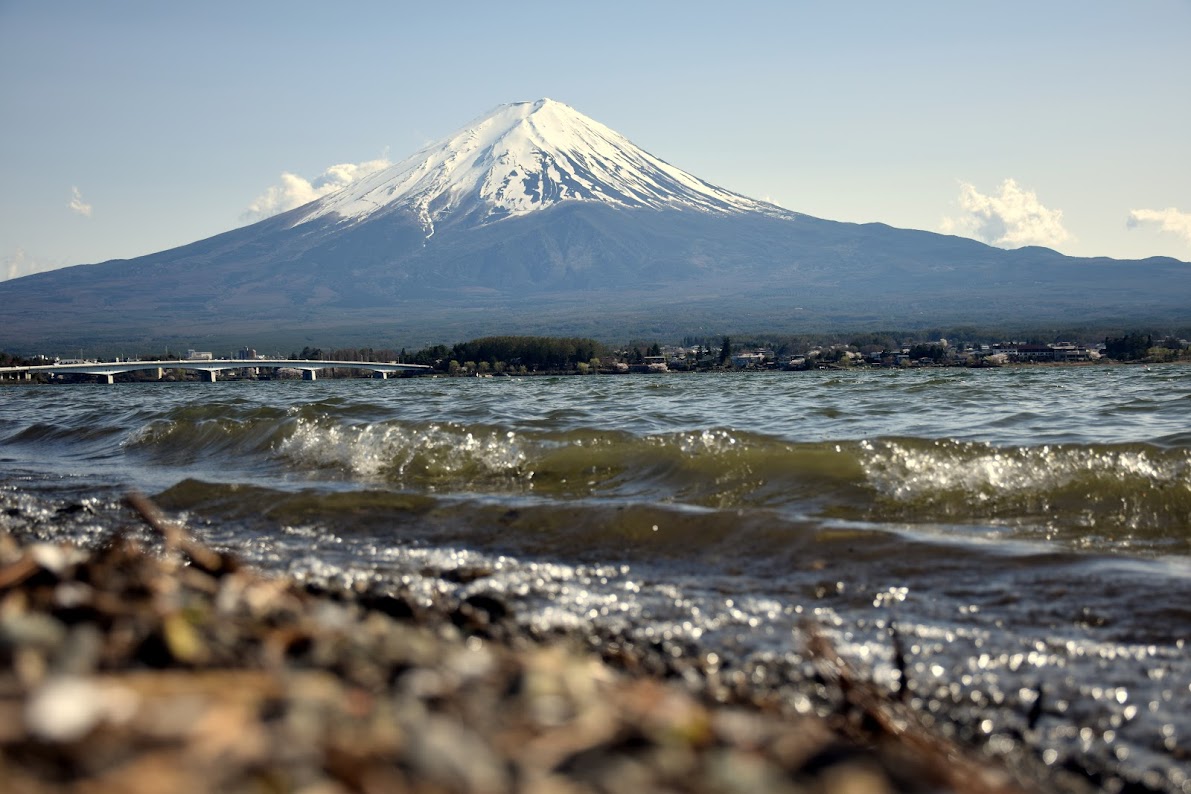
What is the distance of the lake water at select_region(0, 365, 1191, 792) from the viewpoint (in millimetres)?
4598

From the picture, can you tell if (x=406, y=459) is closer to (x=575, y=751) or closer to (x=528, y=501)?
(x=528, y=501)

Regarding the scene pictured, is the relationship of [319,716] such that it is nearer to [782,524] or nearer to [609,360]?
[782,524]

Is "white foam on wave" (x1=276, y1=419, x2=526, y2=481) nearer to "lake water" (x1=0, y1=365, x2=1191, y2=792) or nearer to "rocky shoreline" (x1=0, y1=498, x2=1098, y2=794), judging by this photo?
"lake water" (x1=0, y1=365, x2=1191, y2=792)

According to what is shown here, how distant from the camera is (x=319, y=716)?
1.92 m

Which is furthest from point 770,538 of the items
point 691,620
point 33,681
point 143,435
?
point 143,435

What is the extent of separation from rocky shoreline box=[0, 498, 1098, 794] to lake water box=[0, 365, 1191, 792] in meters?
1.41

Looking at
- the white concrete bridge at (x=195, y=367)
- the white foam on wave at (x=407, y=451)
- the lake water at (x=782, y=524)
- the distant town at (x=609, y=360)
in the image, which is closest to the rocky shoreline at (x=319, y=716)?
the lake water at (x=782, y=524)

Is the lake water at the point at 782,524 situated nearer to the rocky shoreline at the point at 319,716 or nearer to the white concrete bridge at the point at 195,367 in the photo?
the rocky shoreline at the point at 319,716

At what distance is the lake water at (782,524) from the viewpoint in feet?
15.1

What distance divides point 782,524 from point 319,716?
255 inches

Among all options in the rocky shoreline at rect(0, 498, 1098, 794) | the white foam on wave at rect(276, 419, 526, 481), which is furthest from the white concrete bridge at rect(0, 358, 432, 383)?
the rocky shoreline at rect(0, 498, 1098, 794)

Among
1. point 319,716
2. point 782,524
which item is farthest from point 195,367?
point 319,716

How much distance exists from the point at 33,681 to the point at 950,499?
8.62 m

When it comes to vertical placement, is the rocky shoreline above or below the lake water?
above
